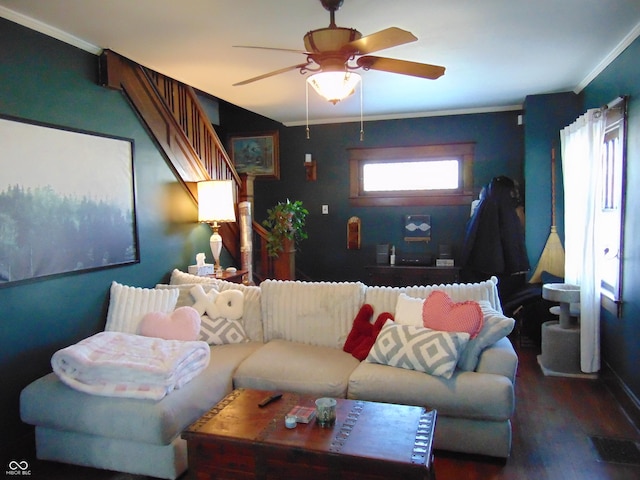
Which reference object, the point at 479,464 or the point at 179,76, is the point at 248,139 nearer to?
the point at 179,76

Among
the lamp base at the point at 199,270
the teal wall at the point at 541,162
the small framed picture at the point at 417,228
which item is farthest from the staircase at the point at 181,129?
the teal wall at the point at 541,162

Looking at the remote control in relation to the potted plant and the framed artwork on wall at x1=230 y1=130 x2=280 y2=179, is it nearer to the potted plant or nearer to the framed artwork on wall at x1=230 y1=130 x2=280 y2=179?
the potted plant

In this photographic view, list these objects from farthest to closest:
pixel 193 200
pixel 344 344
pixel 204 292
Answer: pixel 193 200 < pixel 204 292 < pixel 344 344

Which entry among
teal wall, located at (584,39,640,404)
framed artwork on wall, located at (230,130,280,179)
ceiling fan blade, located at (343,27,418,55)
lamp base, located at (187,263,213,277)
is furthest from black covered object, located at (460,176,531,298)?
ceiling fan blade, located at (343,27,418,55)

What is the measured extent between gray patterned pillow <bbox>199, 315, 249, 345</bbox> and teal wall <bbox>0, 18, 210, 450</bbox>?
0.75m

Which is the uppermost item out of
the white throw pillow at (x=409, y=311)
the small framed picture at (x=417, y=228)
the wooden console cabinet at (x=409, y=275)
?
the small framed picture at (x=417, y=228)

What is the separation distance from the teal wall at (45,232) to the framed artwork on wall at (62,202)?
0.06 meters

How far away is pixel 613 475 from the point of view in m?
2.38

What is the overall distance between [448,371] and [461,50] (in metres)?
2.16

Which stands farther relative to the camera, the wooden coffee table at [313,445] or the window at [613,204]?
the window at [613,204]

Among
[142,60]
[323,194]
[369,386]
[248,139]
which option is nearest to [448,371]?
[369,386]

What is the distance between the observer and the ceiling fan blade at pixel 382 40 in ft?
6.90

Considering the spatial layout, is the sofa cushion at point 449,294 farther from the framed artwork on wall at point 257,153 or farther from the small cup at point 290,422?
the framed artwork on wall at point 257,153

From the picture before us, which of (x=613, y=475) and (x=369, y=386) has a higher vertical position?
(x=369, y=386)
